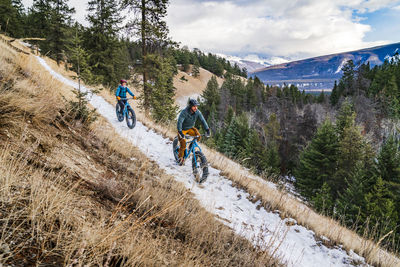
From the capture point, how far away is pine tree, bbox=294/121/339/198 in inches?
1102

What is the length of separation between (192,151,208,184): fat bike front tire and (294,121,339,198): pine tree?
2689 cm

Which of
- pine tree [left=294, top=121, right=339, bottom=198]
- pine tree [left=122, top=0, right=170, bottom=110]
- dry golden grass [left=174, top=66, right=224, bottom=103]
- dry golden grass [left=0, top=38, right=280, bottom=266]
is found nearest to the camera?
dry golden grass [left=0, top=38, right=280, bottom=266]

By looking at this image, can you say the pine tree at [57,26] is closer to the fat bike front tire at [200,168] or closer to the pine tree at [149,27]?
the pine tree at [149,27]

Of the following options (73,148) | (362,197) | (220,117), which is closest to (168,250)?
(73,148)

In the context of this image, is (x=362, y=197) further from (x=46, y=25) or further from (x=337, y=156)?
(x=46, y=25)

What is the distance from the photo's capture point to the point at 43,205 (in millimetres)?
1744

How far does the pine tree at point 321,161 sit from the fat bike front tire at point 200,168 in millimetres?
26891

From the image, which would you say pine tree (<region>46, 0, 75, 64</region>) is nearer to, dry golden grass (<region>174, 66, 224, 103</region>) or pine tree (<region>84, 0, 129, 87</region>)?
pine tree (<region>84, 0, 129, 87</region>)

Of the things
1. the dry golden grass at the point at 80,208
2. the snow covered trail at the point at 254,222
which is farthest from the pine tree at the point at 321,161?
the dry golden grass at the point at 80,208

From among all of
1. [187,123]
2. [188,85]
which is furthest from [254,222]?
[188,85]

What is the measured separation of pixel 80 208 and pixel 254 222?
12.4 ft

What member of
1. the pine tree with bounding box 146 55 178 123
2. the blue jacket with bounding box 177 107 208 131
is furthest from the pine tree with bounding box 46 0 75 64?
the blue jacket with bounding box 177 107 208 131

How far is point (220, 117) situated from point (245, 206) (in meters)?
65.1

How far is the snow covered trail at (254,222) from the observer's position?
379 cm
